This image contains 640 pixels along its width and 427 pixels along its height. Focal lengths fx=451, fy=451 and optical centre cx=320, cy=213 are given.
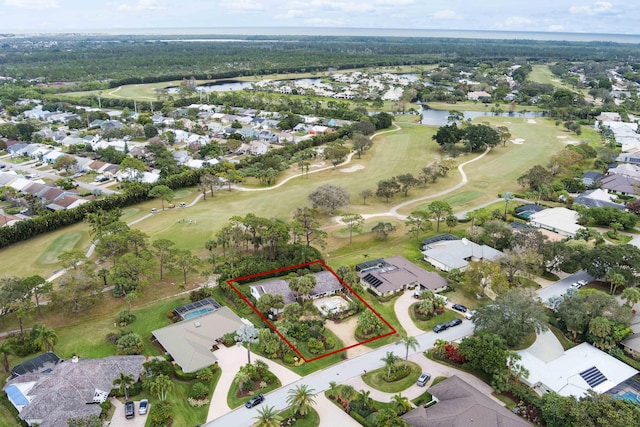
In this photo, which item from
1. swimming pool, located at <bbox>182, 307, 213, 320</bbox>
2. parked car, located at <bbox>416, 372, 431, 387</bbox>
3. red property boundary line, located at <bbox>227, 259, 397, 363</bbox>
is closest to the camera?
parked car, located at <bbox>416, 372, 431, 387</bbox>

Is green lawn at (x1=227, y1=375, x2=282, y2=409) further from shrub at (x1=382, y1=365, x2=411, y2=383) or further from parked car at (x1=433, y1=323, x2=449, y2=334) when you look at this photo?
parked car at (x1=433, y1=323, x2=449, y2=334)

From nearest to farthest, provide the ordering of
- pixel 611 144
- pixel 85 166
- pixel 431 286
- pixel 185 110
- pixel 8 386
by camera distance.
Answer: pixel 8 386
pixel 431 286
pixel 85 166
pixel 611 144
pixel 185 110

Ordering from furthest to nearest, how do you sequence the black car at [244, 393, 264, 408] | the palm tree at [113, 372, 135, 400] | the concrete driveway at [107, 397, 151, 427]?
1. the palm tree at [113, 372, 135, 400]
2. the black car at [244, 393, 264, 408]
3. the concrete driveway at [107, 397, 151, 427]

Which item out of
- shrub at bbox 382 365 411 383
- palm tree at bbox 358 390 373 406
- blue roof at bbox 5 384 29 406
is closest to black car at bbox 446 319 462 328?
shrub at bbox 382 365 411 383

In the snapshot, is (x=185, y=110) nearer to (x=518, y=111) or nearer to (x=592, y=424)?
(x=518, y=111)

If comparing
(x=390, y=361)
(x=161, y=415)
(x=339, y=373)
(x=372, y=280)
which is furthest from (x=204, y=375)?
(x=372, y=280)

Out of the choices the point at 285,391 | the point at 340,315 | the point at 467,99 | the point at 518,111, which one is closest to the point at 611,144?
the point at 518,111

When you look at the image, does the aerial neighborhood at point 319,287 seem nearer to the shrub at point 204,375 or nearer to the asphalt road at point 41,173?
the shrub at point 204,375
